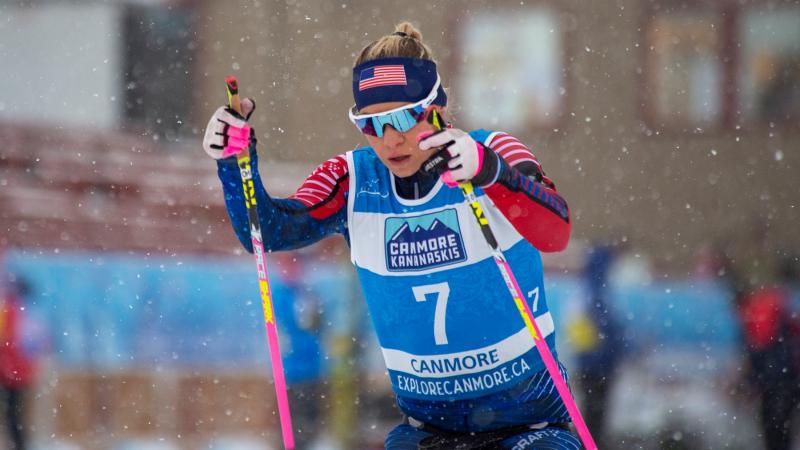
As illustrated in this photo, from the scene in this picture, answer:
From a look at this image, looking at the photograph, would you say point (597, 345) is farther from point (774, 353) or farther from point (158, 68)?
point (158, 68)

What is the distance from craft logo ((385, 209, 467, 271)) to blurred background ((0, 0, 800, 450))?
3.43 metres

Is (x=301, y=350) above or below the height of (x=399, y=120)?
below

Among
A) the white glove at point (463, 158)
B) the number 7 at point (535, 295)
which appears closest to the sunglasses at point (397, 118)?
the white glove at point (463, 158)

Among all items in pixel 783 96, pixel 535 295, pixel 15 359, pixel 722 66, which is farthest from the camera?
pixel 722 66

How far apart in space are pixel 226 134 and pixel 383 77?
390mm

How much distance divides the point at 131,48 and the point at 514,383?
17.8 feet

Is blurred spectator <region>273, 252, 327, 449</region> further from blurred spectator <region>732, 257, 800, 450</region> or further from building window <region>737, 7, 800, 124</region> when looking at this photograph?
building window <region>737, 7, 800, 124</region>

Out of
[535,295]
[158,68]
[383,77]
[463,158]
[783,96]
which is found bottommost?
[535,295]

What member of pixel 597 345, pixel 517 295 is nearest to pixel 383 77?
pixel 517 295

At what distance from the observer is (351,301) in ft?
20.2

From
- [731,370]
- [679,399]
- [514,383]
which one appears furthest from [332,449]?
[514,383]

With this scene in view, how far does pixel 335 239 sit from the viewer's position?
636 cm

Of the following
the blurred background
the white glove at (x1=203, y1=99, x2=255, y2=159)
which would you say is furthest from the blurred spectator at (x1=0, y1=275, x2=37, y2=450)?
the white glove at (x1=203, y1=99, x2=255, y2=159)

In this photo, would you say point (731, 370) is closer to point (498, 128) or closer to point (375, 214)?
point (498, 128)
